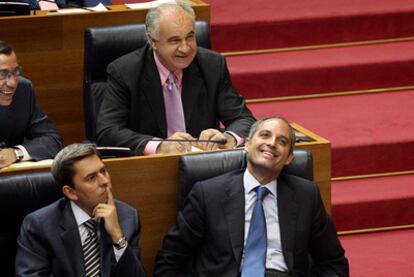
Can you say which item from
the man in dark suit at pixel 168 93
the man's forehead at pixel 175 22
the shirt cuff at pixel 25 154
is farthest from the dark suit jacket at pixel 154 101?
the shirt cuff at pixel 25 154

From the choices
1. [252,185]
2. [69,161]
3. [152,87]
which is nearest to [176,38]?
[152,87]

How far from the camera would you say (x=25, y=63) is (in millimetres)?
3105

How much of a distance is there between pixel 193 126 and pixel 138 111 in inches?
5.7

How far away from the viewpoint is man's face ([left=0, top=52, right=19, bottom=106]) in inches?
101

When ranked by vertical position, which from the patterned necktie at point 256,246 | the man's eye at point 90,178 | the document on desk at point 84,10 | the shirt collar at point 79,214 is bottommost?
the patterned necktie at point 256,246

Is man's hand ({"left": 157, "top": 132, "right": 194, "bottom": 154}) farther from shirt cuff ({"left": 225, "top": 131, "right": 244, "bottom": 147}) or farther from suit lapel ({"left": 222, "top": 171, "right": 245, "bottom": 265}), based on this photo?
suit lapel ({"left": 222, "top": 171, "right": 245, "bottom": 265})

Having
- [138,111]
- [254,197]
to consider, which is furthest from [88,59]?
[254,197]

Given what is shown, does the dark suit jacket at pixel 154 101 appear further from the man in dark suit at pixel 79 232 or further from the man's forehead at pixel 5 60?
the man in dark suit at pixel 79 232

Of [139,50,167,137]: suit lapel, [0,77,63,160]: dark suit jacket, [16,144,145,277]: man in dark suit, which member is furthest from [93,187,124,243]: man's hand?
[139,50,167,137]: suit lapel

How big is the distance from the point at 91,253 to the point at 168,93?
2.26 ft

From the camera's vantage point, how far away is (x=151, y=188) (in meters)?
2.40

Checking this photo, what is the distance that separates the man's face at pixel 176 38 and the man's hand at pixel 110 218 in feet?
2.04

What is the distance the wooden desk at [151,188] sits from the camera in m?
2.37

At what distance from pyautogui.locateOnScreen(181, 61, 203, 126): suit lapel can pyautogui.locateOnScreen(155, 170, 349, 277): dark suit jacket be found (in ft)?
1.52
